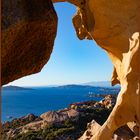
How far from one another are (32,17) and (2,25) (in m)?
0.82

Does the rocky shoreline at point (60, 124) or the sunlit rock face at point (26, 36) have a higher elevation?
the sunlit rock face at point (26, 36)

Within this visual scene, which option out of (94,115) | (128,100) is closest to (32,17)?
(128,100)

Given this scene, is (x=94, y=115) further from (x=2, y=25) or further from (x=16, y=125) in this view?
(x=2, y=25)

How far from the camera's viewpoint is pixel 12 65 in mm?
9477

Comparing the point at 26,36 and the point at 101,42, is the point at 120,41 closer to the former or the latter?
the point at 101,42

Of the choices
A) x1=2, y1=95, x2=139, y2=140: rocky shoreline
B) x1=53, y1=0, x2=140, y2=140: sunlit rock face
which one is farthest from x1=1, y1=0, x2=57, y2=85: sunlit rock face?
x1=2, y1=95, x2=139, y2=140: rocky shoreline

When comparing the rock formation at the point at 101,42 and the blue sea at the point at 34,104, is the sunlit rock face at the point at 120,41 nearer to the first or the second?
the rock formation at the point at 101,42

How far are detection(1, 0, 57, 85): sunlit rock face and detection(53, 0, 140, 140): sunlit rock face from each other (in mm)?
921

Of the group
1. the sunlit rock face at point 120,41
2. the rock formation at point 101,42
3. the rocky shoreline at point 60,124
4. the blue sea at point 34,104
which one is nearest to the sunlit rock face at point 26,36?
the rock formation at point 101,42

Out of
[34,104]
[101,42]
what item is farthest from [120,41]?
[34,104]

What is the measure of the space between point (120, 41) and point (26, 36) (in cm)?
205

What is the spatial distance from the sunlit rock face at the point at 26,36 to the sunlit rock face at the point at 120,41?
921mm

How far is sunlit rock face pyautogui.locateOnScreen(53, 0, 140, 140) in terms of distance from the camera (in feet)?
30.3

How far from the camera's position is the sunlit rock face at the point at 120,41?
30.3 ft
